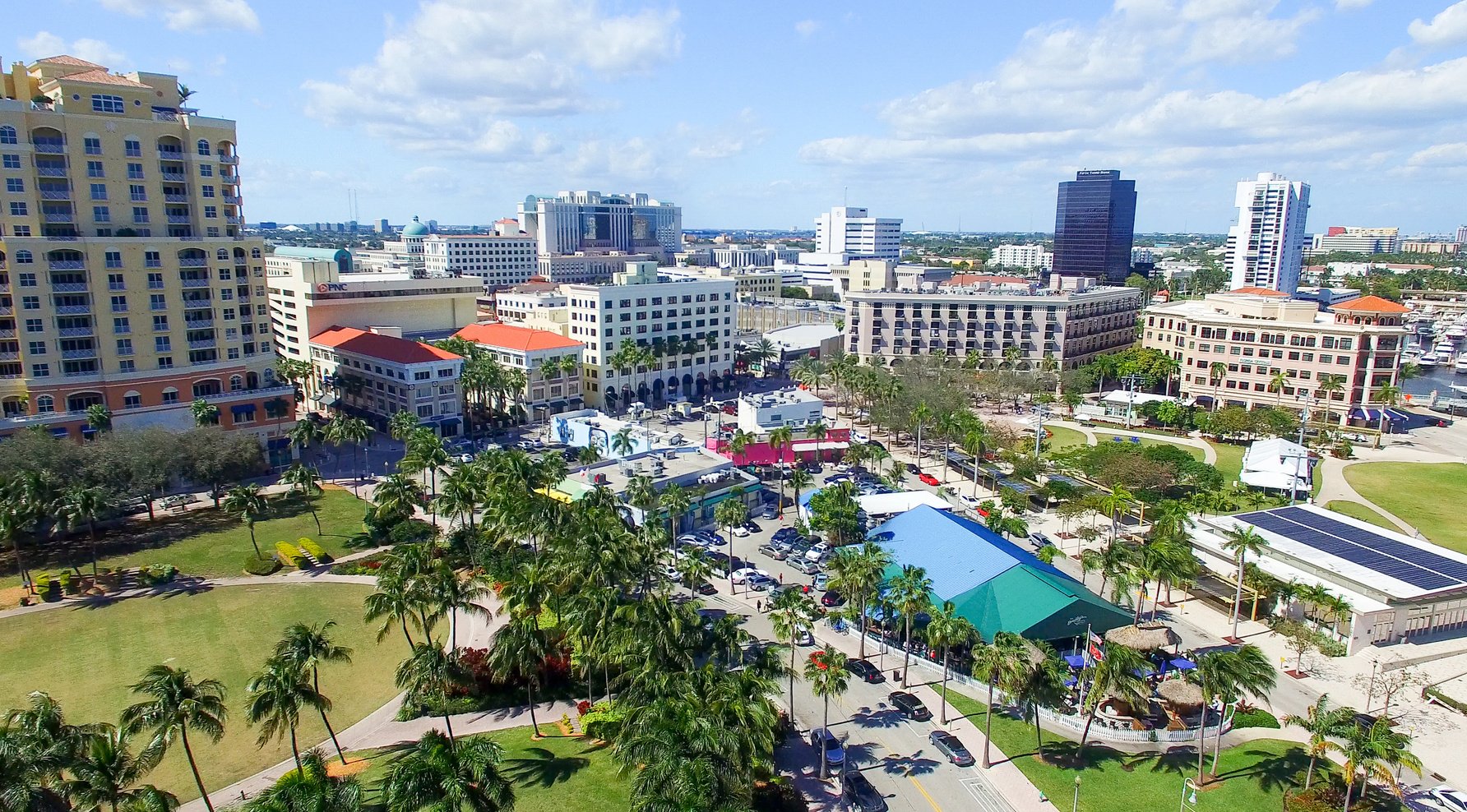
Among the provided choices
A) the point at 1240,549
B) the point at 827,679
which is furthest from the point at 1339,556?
the point at 827,679

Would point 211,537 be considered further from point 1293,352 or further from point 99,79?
point 1293,352

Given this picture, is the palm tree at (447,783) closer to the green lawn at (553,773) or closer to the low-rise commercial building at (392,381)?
the green lawn at (553,773)

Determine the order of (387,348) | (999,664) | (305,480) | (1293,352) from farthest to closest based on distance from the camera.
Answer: (1293,352), (387,348), (305,480), (999,664)

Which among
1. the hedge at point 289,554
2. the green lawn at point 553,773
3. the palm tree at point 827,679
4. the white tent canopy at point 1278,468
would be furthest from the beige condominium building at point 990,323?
the green lawn at point 553,773

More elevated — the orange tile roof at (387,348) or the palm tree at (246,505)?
the orange tile roof at (387,348)

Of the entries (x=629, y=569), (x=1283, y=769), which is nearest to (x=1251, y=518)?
(x=1283, y=769)

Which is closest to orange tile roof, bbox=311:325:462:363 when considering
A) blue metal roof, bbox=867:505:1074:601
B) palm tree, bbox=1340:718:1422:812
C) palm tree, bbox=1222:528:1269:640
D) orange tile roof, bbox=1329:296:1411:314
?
blue metal roof, bbox=867:505:1074:601

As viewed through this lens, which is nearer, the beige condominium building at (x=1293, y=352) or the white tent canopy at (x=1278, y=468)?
the white tent canopy at (x=1278, y=468)
